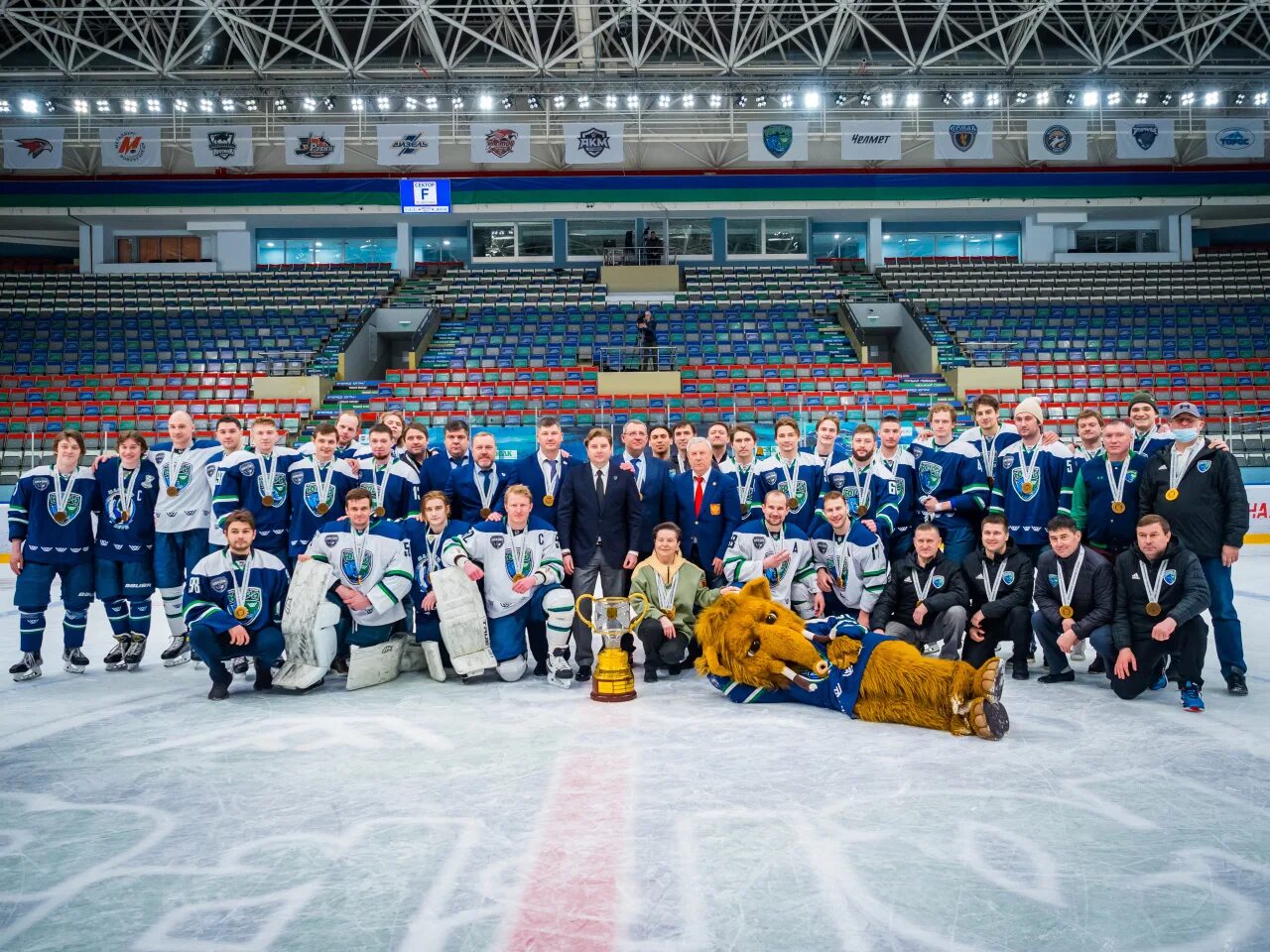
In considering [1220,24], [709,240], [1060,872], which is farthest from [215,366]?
[1220,24]

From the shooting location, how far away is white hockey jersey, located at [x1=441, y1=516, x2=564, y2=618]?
639 centimetres

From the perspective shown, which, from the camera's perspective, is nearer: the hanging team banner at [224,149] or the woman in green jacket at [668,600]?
the woman in green jacket at [668,600]

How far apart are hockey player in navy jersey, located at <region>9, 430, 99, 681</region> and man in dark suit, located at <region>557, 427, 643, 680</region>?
3.21m

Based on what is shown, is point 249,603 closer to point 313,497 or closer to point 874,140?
point 313,497

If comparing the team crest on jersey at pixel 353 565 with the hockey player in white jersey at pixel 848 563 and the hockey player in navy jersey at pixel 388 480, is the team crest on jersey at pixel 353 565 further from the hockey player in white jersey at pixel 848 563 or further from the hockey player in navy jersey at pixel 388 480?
the hockey player in white jersey at pixel 848 563

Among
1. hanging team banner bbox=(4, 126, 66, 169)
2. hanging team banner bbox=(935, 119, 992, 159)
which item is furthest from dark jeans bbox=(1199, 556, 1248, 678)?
hanging team banner bbox=(4, 126, 66, 169)

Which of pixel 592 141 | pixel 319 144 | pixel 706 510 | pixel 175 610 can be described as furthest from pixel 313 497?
pixel 319 144

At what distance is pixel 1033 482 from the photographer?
21.6ft

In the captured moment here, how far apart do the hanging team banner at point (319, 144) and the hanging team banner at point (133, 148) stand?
113 inches

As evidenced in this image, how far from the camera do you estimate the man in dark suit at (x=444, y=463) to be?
23.3 ft

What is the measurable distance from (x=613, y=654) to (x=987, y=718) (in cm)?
207

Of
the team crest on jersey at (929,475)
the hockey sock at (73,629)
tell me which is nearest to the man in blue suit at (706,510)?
the team crest on jersey at (929,475)

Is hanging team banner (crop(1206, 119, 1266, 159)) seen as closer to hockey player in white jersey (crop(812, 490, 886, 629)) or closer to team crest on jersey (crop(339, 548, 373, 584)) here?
hockey player in white jersey (crop(812, 490, 886, 629))

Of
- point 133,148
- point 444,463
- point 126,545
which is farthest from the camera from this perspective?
point 133,148
